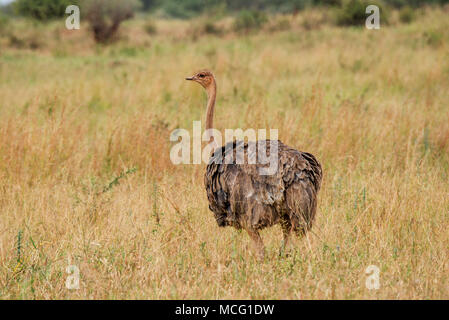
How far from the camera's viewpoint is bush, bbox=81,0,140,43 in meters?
20.1

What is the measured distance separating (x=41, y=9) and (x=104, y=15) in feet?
11.8

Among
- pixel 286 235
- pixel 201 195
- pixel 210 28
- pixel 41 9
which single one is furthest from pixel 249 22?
pixel 286 235

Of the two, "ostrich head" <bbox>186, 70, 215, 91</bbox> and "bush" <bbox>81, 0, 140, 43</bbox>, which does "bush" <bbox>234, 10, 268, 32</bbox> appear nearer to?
"bush" <bbox>81, 0, 140, 43</bbox>

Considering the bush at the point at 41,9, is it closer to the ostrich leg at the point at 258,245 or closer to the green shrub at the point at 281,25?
the green shrub at the point at 281,25

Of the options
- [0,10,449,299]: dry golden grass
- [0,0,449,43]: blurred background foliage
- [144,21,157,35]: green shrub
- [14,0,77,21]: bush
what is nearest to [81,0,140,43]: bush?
[0,0,449,43]: blurred background foliage

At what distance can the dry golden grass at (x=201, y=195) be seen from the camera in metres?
3.54

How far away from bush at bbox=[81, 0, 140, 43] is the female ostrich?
16816 millimetres

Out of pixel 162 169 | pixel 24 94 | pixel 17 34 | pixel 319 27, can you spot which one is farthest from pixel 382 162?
pixel 17 34

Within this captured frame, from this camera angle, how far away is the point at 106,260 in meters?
3.69

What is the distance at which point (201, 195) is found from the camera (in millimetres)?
4922

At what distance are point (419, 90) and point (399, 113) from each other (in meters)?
2.57

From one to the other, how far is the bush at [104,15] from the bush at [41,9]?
2279mm

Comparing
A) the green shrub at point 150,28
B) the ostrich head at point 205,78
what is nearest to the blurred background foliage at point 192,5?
the green shrub at point 150,28
